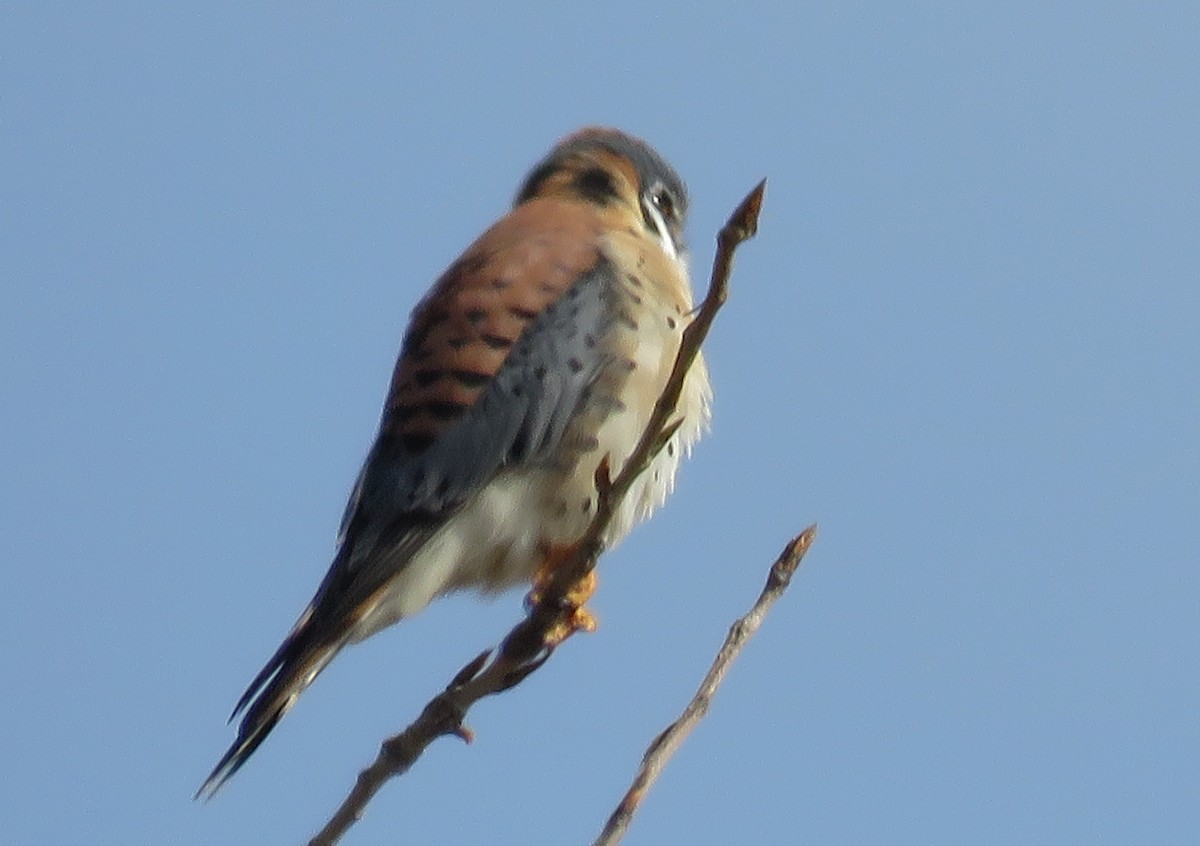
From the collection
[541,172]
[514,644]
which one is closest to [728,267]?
[514,644]

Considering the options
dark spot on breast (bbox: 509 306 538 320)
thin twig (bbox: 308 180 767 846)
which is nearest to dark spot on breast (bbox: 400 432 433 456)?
dark spot on breast (bbox: 509 306 538 320)

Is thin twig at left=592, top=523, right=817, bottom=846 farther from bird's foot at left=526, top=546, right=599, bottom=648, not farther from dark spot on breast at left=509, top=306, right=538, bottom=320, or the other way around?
dark spot on breast at left=509, top=306, right=538, bottom=320

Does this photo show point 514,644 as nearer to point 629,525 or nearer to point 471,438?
point 471,438

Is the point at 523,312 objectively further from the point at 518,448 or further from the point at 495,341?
the point at 518,448

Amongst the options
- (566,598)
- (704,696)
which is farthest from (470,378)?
(704,696)

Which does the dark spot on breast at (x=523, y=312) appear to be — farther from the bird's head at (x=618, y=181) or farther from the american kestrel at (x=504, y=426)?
the bird's head at (x=618, y=181)

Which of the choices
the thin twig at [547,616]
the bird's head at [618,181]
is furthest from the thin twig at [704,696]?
the bird's head at [618,181]
